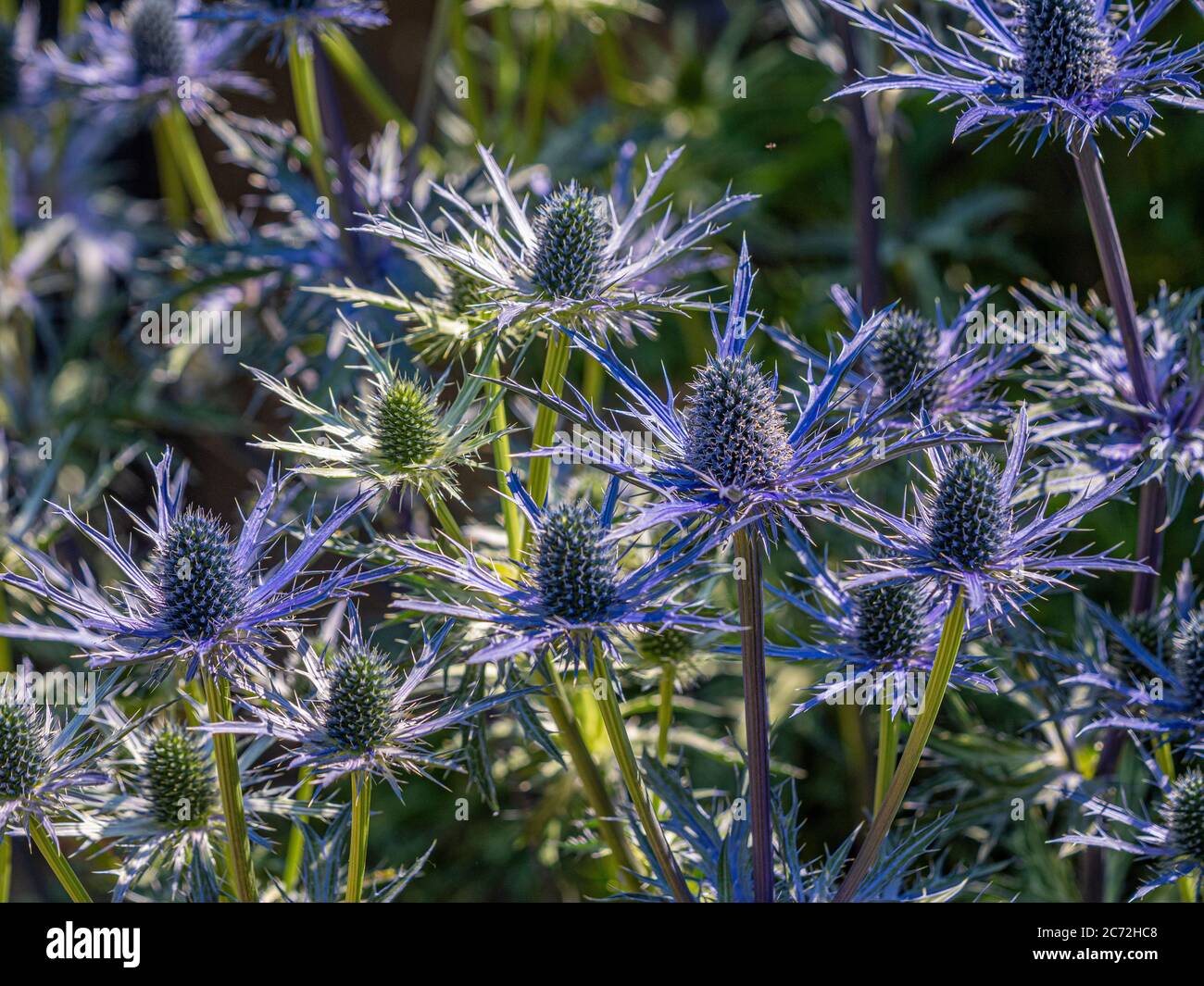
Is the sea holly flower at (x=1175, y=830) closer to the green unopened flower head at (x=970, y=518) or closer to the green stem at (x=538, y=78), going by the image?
the green unopened flower head at (x=970, y=518)

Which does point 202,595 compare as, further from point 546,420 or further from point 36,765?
point 546,420

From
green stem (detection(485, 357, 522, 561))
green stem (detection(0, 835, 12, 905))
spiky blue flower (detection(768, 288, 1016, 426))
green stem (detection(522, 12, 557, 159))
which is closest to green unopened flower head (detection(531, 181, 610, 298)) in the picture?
green stem (detection(485, 357, 522, 561))

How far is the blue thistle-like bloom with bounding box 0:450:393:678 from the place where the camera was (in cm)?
94

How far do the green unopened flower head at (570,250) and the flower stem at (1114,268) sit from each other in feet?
1.49

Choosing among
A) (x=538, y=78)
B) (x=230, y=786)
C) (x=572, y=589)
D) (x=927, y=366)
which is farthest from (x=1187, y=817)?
(x=538, y=78)

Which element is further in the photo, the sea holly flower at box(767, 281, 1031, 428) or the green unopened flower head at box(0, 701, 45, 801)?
the sea holly flower at box(767, 281, 1031, 428)

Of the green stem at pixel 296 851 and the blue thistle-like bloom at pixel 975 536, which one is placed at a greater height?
the blue thistle-like bloom at pixel 975 536

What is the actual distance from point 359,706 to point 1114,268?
2.69ft

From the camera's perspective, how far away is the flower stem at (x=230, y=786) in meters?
0.97

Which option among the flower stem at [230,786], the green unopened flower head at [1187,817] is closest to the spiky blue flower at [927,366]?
the green unopened flower head at [1187,817]

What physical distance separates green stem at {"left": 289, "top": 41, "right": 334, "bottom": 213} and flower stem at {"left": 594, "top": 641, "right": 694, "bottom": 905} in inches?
32.4

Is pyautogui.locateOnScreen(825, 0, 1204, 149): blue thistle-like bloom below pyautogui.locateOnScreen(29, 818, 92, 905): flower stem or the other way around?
the other way around

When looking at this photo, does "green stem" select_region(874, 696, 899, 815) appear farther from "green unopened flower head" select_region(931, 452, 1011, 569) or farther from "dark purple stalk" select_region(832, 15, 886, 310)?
"dark purple stalk" select_region(832, 15, 886, 310)
